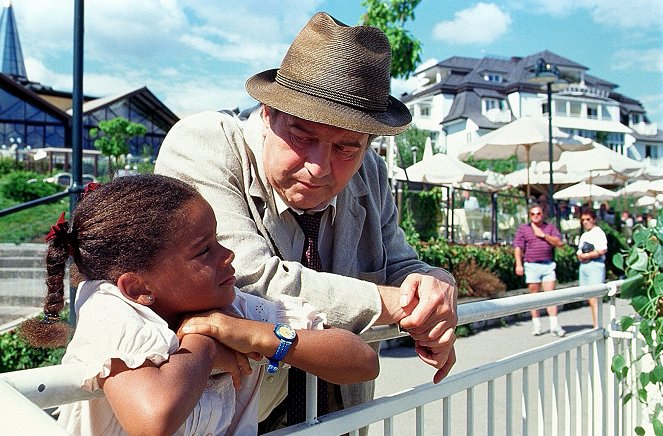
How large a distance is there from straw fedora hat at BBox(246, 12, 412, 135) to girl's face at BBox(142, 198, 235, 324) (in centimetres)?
45

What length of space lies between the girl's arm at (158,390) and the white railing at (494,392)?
0.09m

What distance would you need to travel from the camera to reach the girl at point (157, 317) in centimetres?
110

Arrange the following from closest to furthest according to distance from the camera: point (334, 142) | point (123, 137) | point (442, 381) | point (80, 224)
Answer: point (80, 224)
point (334, 142)
point (442, 381)
point (123, 137)

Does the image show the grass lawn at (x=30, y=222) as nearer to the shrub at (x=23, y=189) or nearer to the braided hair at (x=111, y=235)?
the braided hair at (x=111, y=235)

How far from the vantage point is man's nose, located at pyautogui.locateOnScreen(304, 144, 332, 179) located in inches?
65.7

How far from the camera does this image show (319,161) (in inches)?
65.7

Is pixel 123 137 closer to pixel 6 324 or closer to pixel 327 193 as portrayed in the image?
pixel 6 324

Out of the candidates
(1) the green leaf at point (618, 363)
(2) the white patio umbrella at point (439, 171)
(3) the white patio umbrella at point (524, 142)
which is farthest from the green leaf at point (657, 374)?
(2) the white patio umbrella at point (439, 171)

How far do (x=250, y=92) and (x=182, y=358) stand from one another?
33.2 inches

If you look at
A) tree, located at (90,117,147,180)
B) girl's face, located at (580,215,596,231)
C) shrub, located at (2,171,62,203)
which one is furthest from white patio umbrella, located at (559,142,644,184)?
tree, located at (90,117,147,180)

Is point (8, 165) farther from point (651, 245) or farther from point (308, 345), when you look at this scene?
point (308, 345)

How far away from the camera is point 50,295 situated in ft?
4.25

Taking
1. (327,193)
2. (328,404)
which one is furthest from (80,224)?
(328,404)

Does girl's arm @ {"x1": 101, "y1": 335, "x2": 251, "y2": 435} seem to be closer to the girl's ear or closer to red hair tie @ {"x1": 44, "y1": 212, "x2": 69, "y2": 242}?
the girl's ear
